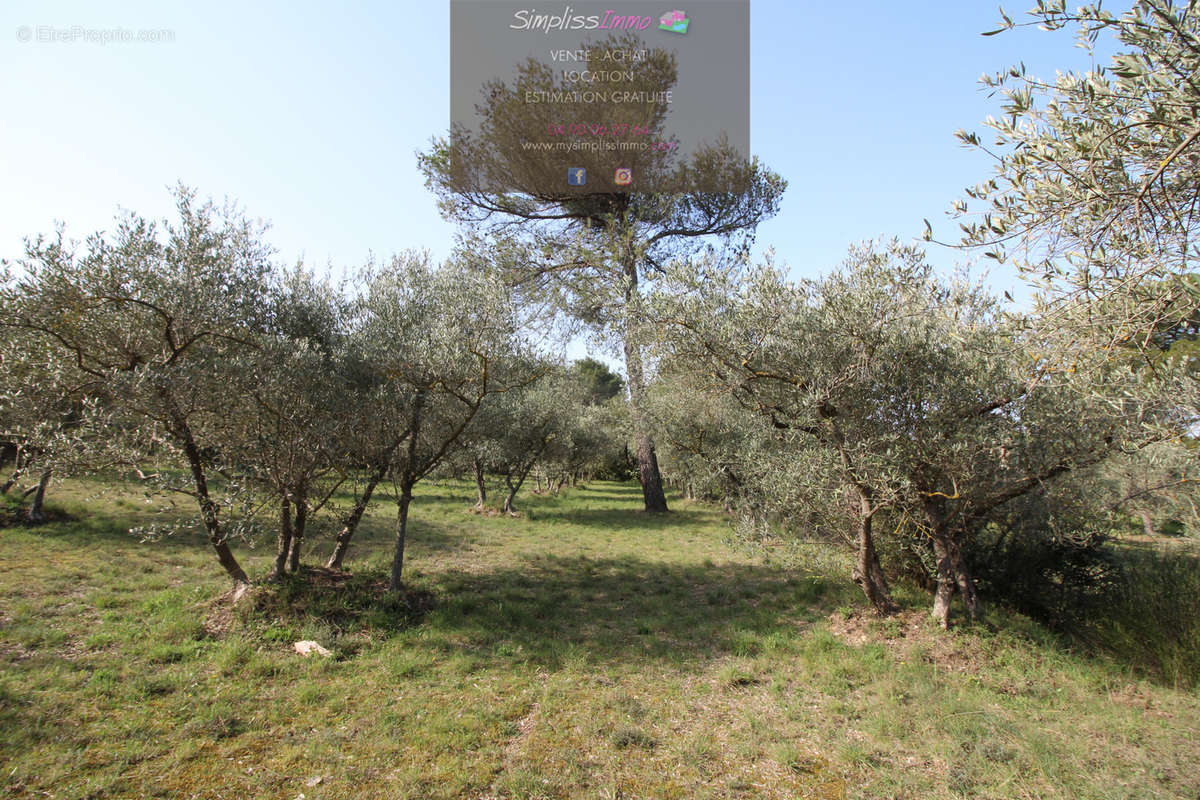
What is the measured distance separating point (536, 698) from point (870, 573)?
5.58 meters

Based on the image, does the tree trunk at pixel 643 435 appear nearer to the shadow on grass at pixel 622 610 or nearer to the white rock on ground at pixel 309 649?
the shadow on grass at pixel 622 610

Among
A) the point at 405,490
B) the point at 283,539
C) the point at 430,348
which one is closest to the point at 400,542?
the point at 405,490

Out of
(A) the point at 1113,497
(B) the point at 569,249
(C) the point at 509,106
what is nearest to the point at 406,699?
(A) the point at 1113,497

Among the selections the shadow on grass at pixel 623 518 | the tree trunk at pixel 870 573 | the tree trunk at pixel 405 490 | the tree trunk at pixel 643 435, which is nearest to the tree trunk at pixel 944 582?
the tree trunk at pixel 870 573

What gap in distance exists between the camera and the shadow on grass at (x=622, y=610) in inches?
328

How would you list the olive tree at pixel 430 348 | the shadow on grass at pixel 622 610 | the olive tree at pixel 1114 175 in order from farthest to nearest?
the olive tree at pixel 430 348 < the shadow on grass at pixel 622 610 < the olive tree at pixel 1114 175

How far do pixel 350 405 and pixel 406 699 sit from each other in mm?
4614

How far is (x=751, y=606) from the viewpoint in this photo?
34.4 feet

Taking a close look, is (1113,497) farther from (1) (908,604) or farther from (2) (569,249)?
(2) (569,249)

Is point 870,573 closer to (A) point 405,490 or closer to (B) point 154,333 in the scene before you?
(A) point 405,490

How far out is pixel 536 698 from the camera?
21.7 feet

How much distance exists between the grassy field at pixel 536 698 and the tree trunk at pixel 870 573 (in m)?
0.34

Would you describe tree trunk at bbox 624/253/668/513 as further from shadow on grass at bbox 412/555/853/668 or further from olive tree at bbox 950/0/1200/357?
olive tree at bbox 950/0/1200/357

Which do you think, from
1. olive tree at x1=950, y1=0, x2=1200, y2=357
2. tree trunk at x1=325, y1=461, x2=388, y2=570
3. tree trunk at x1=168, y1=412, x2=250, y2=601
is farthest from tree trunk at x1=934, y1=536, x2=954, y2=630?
tree trunk at x1=168, y1=412, x2=250, y2=601
